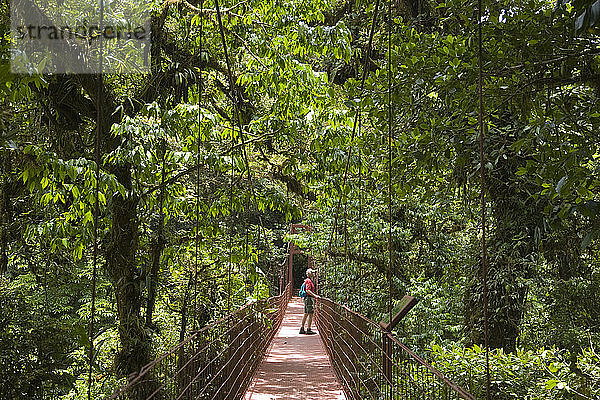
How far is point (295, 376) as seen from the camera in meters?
5.04

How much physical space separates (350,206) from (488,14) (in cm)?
388

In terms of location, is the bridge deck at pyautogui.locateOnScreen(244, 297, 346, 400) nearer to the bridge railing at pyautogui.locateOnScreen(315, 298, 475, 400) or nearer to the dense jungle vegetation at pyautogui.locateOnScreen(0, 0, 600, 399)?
the bridge railing at pyautogui.locateOnScreen(315, 298, 475, 400)

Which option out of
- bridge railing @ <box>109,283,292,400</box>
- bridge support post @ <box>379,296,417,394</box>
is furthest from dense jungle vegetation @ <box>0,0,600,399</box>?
bridge support post @ <box>379,296,417,394</box>

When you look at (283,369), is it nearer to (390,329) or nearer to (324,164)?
(324,164)

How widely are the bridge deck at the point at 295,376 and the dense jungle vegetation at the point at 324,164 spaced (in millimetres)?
757

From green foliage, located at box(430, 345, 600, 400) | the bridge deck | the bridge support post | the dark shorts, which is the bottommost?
the bridge deck

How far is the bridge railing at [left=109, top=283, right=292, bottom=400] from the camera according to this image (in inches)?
70.8

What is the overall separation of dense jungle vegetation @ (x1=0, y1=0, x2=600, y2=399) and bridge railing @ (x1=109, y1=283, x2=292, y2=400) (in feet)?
0.76

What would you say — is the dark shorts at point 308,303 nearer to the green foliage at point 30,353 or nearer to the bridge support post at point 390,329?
the green foliage at point 30,353

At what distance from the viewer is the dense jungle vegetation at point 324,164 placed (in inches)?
104

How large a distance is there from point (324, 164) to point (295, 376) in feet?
6.15

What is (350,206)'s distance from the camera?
6.72 m

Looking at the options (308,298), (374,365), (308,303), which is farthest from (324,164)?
(308,303)

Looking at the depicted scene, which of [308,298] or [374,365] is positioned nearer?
[374,365]
